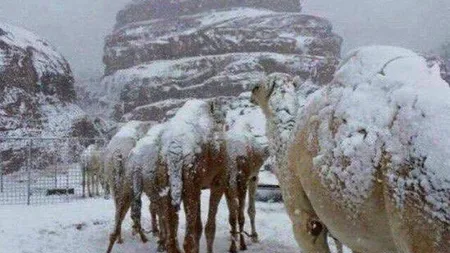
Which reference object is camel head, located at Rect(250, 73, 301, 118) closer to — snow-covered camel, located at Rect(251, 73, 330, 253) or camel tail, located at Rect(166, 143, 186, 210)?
snow-covered camel, located at Rect(251, 73, 330, 253)

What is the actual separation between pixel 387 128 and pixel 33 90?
30991 mm

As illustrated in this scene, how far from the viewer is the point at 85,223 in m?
10.0

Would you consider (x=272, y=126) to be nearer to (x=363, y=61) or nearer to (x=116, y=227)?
(x=363, y=61)

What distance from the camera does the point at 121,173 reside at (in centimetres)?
773

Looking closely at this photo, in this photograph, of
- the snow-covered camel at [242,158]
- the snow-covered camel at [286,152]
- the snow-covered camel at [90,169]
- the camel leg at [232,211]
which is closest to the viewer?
the snow-covered camel at [286,152]

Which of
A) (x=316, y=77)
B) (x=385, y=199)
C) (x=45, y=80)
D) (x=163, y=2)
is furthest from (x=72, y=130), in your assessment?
(x=163, y=2)

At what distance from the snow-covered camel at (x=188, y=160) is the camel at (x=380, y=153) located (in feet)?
10.3

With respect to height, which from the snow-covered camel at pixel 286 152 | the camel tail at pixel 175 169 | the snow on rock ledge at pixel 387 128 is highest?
the snow on rock ledge at pixel 387 128

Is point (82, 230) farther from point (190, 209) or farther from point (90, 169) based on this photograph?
point (90, 169)

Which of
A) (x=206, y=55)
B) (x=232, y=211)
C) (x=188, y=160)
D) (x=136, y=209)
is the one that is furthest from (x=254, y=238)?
(x=206, y=55)

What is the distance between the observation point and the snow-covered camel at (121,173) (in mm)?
7465

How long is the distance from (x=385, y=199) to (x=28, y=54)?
31.7 metres

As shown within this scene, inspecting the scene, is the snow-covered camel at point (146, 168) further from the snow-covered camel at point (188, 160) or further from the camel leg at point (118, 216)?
the snow-covered camel at point (188, 160)

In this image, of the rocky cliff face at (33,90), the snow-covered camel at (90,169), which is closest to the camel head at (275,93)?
the snow-covered camel at (90,169)
